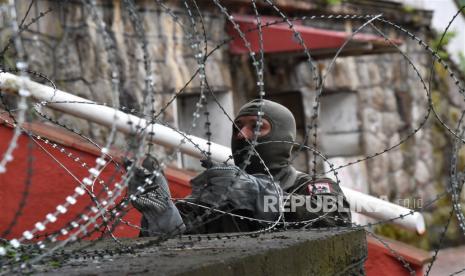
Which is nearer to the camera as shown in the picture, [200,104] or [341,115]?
[200,104]

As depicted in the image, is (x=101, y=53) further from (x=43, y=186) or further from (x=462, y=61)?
(x=462, y=61)

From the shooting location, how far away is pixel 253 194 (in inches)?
147

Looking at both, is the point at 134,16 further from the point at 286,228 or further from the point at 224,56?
the point at 224,56

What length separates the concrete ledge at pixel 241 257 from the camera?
2562 mm

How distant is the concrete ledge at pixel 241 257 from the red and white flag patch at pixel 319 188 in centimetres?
40

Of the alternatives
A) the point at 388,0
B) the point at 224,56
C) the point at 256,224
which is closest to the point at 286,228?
the point at 256,224

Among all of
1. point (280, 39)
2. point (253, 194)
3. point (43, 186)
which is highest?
point (280, 39)

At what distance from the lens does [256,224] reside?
4.04m

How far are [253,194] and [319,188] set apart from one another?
1.70ft

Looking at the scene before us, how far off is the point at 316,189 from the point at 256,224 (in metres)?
0.33

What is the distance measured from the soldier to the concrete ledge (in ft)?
0.36

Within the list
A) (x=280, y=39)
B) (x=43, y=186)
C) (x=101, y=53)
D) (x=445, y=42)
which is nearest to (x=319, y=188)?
(x=43, y=186)

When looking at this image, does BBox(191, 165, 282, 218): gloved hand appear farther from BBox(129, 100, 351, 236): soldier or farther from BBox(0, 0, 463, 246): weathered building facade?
BBox(0, 0, 463, 246): weathered building facade

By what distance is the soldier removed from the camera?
138 inches
